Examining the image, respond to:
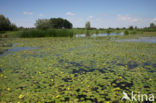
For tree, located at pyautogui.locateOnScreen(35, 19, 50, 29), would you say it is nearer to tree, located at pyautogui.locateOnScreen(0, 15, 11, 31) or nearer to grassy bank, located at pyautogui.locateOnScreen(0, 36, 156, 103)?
tree, located at pyautogui.locateOnScreen(0, 15, 11, 31)

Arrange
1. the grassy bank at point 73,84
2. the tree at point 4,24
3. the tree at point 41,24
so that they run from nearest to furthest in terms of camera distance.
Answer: the grassy bank at point 73,84 → the tree at point 41,24 → the tree at point 4,24

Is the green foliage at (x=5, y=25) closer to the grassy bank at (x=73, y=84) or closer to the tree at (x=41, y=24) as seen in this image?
the tree at (x=41, y=24)

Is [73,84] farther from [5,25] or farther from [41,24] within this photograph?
[5,25]

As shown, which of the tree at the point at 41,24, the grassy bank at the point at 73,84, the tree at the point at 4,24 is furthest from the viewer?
the tree at the point at 4,24

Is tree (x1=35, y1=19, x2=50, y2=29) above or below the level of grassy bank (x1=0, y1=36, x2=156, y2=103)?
above

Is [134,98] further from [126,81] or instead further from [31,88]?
[31,88]

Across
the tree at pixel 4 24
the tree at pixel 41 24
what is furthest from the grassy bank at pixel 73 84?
the tree at pixel 4 24

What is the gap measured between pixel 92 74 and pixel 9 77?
2.99 meters

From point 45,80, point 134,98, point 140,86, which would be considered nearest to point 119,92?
point 134,98

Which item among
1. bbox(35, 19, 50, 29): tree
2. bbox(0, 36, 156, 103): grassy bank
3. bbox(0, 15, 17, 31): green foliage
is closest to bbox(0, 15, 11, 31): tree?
bbox(0, 15, 17, 31): green foliage

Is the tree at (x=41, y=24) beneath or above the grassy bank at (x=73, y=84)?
above

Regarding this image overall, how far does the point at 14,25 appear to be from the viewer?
3362 cm

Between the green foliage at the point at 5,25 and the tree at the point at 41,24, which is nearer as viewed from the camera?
the tree at the point at 41,24

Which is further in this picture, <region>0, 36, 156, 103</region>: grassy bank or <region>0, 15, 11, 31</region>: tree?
<region>0, 15, 11, 31</region>: tree
